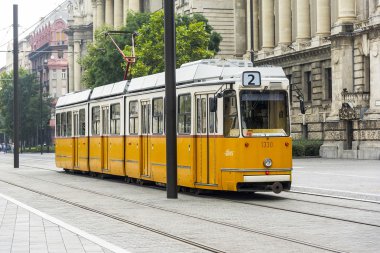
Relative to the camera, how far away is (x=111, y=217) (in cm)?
1750

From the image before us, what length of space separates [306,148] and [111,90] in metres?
31.0

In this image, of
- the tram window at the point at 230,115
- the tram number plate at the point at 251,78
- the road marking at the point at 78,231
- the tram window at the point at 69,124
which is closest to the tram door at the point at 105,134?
the tram window at the point at 69,124

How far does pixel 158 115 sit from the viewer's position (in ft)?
85.5

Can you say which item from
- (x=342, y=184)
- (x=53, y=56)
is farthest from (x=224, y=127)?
(x=53, y=56)

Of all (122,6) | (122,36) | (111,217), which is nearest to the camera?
(111,217)

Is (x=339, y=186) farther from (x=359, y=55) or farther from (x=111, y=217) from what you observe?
A: (x=359, y=55)

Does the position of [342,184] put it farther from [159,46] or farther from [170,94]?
[159,46]

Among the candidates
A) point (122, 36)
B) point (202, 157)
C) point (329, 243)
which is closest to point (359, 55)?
point (122, 36)

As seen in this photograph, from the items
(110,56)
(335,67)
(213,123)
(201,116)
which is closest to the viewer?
(213,123)

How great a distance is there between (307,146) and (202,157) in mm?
38820

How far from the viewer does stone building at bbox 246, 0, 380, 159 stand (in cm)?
5531

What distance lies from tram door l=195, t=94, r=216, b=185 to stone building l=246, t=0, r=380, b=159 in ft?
104

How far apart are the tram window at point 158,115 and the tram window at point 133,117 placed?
188cm

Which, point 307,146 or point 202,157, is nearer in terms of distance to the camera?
point 202,157
